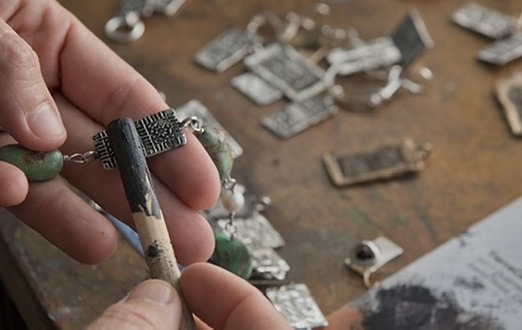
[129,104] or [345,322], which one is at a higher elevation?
[129,104]

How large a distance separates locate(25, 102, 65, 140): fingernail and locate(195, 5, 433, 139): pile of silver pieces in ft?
1.10

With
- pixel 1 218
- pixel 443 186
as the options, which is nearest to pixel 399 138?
pixel 443 186

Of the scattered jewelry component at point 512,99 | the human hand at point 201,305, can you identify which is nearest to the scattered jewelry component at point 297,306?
the human hand at point 201,305

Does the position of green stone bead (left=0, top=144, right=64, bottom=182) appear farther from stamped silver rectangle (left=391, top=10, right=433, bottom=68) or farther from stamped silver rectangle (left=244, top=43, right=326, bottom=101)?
stamped silver rectangle (left=391, top=10, right=433, bottom=68)

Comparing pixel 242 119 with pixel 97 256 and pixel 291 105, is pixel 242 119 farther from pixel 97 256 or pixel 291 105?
pixel 97 256

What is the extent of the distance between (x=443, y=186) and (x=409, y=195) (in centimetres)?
4

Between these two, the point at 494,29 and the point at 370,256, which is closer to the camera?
the point at 370,256

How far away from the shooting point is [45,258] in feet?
2.63

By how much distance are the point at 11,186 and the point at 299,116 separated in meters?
0.43

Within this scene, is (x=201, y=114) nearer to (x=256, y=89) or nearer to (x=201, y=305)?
(x=256, y=89)

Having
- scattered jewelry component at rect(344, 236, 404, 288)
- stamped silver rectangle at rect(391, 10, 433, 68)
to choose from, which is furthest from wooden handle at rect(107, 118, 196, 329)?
stamped silver rectangle at rect(391, 10, 433, 68)

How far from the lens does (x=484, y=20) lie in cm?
111

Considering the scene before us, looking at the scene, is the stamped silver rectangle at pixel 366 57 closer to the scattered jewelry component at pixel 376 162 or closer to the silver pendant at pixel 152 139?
the scattered jewelry component at pixel 376 162

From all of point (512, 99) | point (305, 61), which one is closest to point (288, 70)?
point (305, 61)
